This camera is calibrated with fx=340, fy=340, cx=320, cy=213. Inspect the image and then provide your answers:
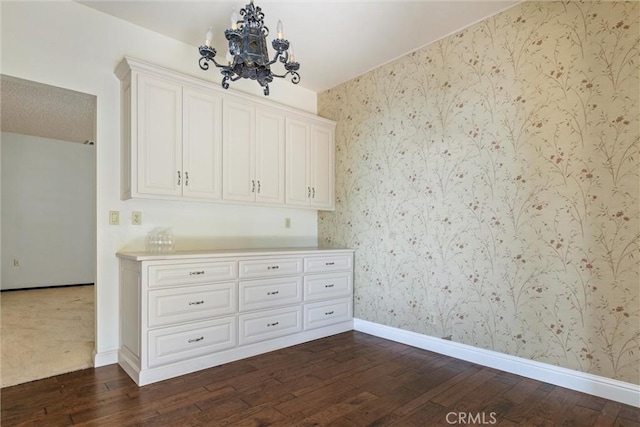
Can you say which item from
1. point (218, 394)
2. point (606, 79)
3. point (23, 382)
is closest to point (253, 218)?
point (218, 394)

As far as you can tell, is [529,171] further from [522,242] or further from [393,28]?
[393,28]

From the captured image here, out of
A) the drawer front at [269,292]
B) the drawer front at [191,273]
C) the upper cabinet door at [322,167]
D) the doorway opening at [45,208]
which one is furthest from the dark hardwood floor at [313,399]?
the doorway opening at [45,208]

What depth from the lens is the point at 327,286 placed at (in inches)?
141

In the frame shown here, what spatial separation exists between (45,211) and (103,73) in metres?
4.80

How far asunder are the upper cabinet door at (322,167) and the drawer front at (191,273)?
141 centimetres

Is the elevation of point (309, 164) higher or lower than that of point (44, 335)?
higher

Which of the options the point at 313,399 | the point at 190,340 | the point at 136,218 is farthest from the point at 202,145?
the point at 313,399

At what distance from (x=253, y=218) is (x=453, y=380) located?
2413mm

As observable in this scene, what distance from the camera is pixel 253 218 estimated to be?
147 inches

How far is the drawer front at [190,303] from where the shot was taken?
2.46 meters

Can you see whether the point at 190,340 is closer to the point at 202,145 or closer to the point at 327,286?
the point at 327,286

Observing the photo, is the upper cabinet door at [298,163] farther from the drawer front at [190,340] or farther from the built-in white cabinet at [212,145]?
the drawer front at [190,340]

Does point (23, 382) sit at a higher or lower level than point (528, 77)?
lower

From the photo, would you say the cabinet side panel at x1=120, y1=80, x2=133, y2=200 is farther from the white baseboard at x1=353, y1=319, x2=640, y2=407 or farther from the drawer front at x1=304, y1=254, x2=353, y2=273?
the white baseboard at x1=353, y1=319, x2=640, y2=407
